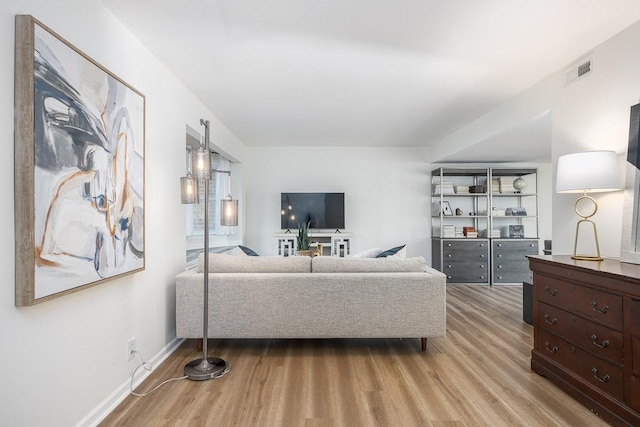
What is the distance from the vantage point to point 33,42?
4.52 ft

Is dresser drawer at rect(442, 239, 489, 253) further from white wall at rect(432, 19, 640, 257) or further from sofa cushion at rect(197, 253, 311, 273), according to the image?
sofa cushion at rect(197, 253, 311, 273)

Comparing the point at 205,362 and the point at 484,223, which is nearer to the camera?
the point at 205,362

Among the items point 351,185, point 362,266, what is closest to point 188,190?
point 362,266

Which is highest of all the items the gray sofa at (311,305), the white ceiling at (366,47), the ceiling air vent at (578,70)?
the white ceiling at (366,47)

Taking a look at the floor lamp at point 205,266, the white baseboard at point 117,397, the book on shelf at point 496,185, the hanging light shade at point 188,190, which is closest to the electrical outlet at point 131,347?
the white baseboard at point 117,397

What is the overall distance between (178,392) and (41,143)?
162cm

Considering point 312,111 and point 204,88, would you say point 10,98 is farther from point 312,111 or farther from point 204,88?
point 312,111

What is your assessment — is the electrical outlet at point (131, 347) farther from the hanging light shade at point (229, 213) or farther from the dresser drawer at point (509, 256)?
the dresser drawer at point (509, 256)

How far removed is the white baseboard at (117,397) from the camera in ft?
5.83

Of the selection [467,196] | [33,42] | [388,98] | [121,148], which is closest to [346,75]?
[388,98]

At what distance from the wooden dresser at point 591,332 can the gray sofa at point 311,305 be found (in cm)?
72

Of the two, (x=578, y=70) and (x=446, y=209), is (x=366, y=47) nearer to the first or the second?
(x=578, y=70)

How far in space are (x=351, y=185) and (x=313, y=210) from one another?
32.6 inches

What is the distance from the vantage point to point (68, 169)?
1580 mm
